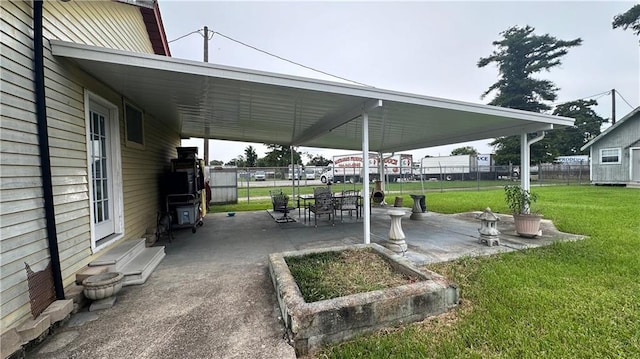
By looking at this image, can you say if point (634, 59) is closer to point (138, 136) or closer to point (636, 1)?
point (636, 1)

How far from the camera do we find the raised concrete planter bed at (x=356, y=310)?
2053 millimetres

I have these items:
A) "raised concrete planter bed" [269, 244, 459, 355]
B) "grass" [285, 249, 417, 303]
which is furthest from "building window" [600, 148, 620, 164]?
"raised concrete planter bed" [269, 244, 459, 355]

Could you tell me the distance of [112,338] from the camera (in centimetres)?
218

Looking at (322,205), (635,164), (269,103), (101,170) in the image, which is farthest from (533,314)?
(635,164)

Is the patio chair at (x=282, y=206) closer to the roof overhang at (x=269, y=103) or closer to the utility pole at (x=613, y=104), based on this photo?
the roof overhang at (x=269, y=103)

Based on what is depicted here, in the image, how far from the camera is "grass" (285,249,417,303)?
2.65 m

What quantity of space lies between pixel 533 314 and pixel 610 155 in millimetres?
20505

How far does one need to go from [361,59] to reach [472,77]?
16.2 m

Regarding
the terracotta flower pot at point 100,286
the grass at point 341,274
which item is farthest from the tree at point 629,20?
the terracotta flower pot at point 100,286

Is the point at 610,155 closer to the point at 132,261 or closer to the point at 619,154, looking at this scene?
the point at 619,154

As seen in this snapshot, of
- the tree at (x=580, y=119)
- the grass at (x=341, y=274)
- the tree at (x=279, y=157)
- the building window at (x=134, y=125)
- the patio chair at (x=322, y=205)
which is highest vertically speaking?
the tree at (x=580, y=119)

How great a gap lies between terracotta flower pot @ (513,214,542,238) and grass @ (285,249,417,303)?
3.44m

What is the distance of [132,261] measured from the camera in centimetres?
367

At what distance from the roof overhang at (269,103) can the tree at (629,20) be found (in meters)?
20.3
